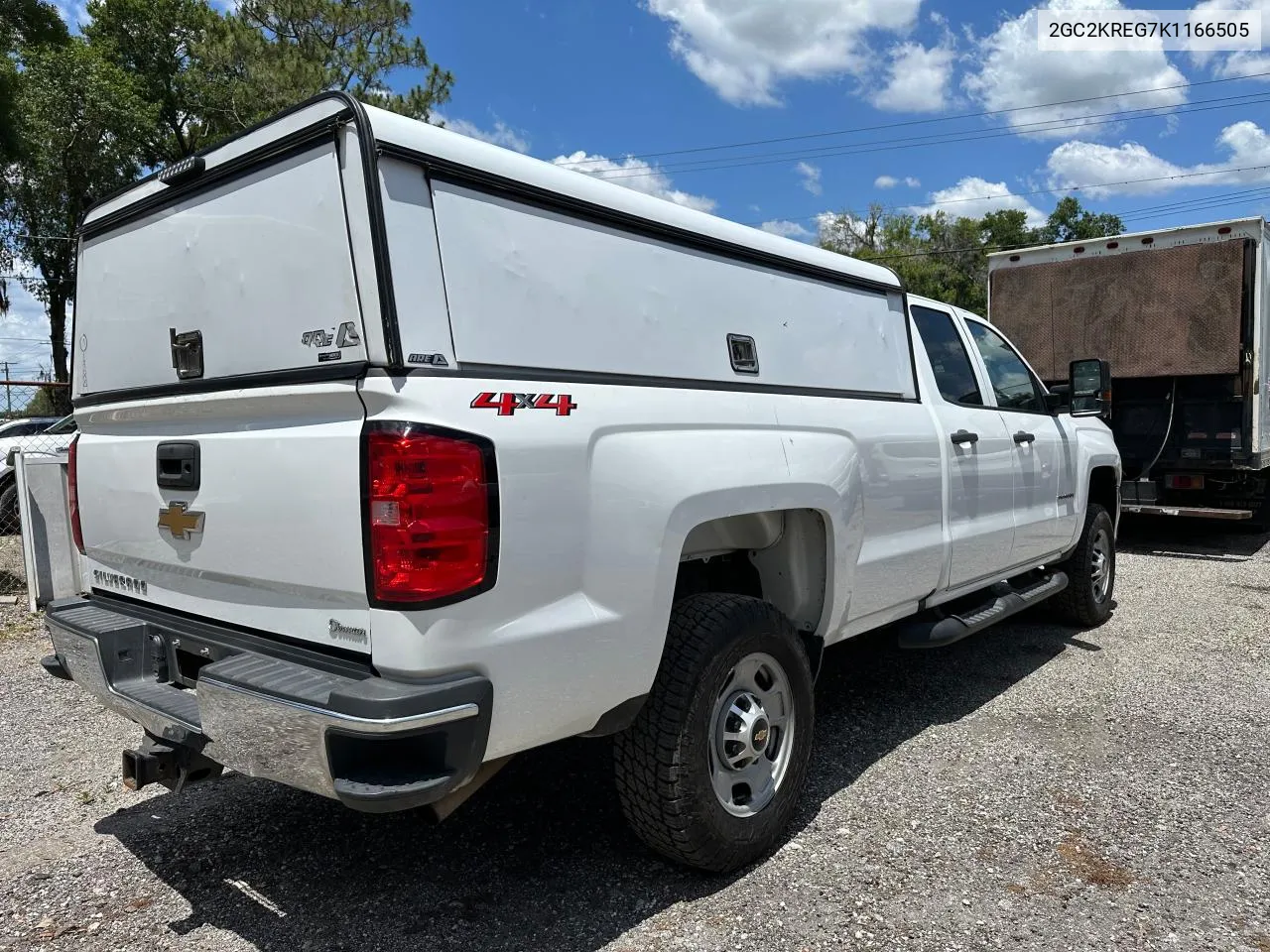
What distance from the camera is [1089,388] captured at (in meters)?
5.69

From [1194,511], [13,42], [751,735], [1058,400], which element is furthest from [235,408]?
[13,42]

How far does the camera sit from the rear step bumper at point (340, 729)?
2.18 meters

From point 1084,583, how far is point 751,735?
161 inches

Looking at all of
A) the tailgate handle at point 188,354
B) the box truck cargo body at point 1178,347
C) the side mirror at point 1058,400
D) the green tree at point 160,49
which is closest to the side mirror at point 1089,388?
the side mirror at point 1058,400

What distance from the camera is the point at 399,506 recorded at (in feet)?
7.23

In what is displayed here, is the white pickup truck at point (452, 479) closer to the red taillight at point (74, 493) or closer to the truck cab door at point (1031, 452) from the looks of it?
the red taillight at point (74, 493)

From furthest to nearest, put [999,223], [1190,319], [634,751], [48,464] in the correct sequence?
[999,223], [1190,319], [48,464], [634,751]

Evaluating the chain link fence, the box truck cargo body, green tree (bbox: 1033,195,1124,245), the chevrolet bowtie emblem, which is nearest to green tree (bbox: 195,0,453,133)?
the chain link fence

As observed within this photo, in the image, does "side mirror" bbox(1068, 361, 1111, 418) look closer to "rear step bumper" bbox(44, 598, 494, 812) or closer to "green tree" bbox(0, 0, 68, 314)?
"rear step bumper" bbox(44, 598, 494, 812)

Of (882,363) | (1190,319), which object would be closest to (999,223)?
(1190,319)

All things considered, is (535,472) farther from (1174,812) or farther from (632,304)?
(1174,812)

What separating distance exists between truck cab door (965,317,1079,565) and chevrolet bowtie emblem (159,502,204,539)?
4.08m

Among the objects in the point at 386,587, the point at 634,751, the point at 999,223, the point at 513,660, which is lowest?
the point at 634,751

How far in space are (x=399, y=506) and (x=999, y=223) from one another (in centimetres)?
5375
